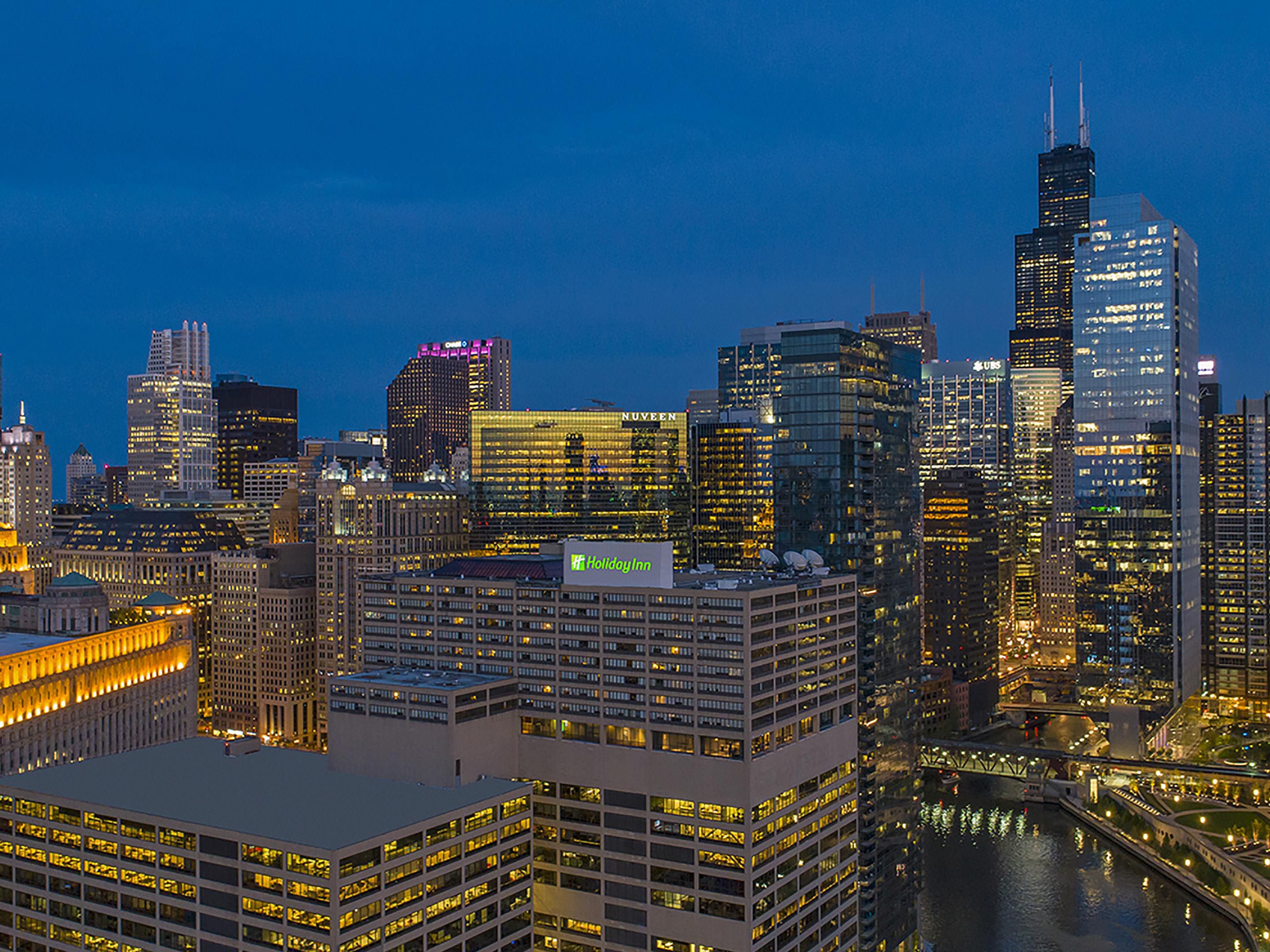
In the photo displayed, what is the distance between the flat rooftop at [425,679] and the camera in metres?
109

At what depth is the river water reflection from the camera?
152m

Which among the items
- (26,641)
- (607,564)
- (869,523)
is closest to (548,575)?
(607,564)

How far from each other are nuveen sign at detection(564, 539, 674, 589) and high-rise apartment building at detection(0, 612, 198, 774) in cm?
7400

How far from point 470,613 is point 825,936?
154ft

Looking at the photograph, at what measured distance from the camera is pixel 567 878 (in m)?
110

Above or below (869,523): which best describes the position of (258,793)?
below

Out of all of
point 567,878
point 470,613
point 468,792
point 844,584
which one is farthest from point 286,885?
point 844,584

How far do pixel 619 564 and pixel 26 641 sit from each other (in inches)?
3553

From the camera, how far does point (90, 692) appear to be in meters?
162

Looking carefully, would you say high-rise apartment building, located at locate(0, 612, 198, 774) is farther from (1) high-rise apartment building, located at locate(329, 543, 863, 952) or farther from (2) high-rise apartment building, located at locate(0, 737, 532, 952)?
(1) high-rise apartment building, located at locate(329, 543, 863, 952)

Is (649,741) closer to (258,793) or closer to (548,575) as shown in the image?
(548,575)

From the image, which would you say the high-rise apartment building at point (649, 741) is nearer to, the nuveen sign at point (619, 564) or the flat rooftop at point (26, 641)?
the nuveen sign at point (619, 564)

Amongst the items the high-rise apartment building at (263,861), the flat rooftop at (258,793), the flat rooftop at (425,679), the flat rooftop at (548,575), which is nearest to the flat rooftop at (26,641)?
the flat rooftop at (258,793)

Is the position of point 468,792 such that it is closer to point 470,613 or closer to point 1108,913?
point 470,613
